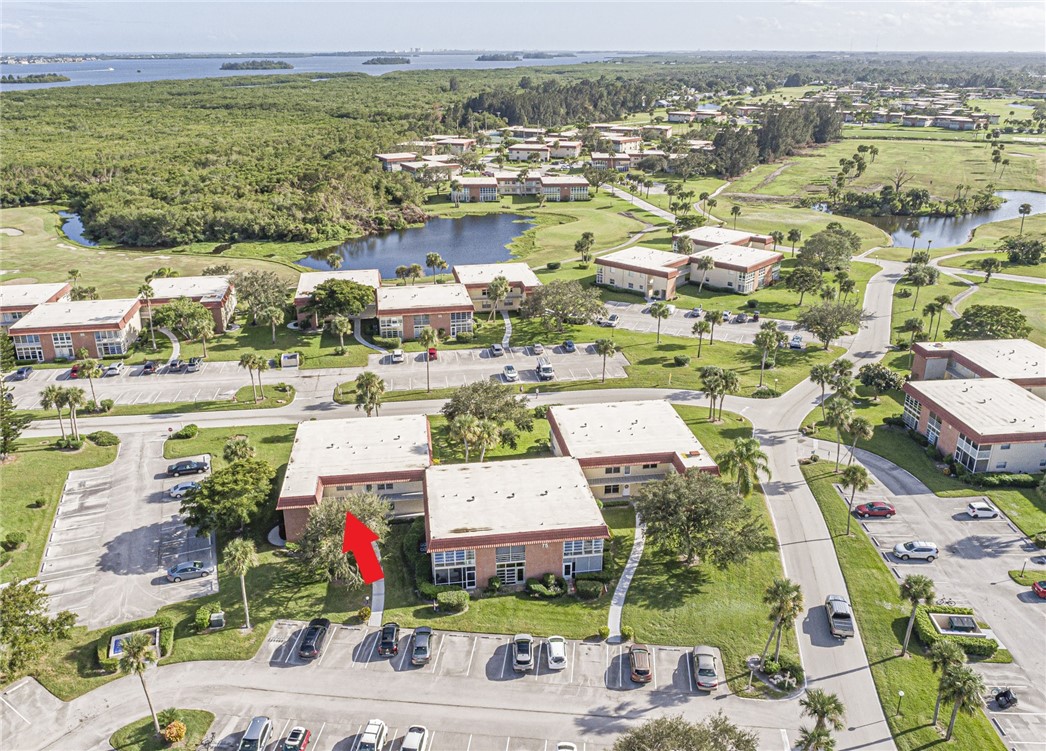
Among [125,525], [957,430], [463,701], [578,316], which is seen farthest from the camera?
[578,316]

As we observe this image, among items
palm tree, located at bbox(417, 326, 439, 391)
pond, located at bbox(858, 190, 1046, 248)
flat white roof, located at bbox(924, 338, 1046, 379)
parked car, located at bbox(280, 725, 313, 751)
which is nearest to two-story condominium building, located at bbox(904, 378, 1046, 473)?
flat white roof, located at bbox(924, 338, 1046, 379)

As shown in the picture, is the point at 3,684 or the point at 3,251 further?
the point at 3,251

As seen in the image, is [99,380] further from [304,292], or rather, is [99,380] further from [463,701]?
[463,701]

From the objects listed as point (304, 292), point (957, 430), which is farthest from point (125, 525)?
point (957, 430)

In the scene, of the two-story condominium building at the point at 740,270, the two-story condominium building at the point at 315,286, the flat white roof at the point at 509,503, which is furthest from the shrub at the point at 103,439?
the two-story condominium building at the point at 740,270

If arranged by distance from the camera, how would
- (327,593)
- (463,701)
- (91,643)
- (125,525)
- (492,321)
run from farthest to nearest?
(492,321) < (125,525) < (327,593) < (91,643) < (463,701)

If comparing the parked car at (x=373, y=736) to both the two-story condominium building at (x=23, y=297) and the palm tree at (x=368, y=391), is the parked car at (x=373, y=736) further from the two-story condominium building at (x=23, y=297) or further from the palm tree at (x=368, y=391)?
the two-story condominium building at (x=23, y=297)

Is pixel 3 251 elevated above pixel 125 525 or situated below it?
above
